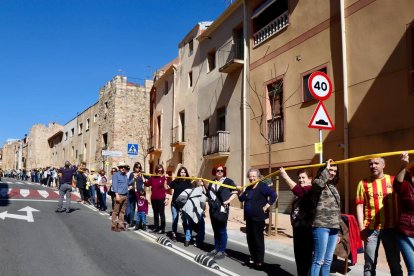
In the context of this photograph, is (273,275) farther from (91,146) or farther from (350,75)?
(91,146)

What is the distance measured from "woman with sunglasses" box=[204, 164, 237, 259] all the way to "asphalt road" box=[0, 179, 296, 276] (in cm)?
29

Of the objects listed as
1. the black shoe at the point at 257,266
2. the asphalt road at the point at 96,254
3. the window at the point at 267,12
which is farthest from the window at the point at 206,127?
the black shoe at the point at 257,266

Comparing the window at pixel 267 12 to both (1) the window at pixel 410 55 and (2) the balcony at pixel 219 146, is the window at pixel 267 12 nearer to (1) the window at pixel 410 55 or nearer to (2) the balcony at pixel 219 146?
(2) the balcony at pixel 219 146

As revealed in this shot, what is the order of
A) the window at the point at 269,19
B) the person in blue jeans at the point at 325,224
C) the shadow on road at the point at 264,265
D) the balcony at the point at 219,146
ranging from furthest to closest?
1. the balcony at the point at 219,146
2. the window at the point at 269,19
3. the shadow on road at the point at 264,265
4. the person in blue jeans at the point at 325,224

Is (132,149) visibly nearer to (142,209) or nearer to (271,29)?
(271,29)

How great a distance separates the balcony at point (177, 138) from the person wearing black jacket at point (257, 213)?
1897 cm

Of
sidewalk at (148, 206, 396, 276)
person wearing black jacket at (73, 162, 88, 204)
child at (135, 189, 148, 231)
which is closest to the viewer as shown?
sidewalk at (148, 206, 396, 276)

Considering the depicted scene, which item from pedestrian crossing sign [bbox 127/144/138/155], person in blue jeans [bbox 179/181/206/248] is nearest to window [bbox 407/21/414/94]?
person in blue jeans [bbox 179/181/206/248]

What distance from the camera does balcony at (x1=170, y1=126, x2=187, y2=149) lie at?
26.5 m

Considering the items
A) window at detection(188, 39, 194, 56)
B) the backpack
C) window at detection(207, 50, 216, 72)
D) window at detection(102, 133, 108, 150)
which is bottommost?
the backpack

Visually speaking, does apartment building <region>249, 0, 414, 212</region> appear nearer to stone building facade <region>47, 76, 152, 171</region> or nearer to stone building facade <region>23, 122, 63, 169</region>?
stone building facade <region>47, 76, 152, 171</region>

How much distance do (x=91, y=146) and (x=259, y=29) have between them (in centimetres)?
3221

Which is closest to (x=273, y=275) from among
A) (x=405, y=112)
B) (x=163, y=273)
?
(x=163, y=273)

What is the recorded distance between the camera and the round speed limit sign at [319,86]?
343 inches
